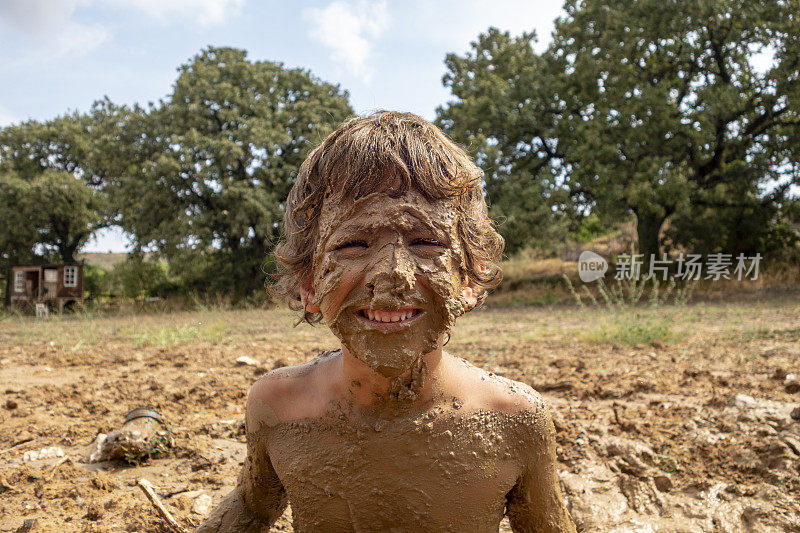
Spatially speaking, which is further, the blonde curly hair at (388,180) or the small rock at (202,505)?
the small rock at (202,505)

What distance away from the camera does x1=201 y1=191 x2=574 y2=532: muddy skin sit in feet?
4.72

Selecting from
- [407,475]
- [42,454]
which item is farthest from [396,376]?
[42,454]

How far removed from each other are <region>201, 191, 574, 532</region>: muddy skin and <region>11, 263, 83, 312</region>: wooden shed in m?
18.7

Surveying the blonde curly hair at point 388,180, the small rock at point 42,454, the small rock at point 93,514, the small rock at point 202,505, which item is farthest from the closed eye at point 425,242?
the small rock at point 42,454

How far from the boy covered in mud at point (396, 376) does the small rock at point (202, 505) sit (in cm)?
95

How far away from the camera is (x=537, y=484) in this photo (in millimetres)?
1714

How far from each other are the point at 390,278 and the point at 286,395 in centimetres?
67

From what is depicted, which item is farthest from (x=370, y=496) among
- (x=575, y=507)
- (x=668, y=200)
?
(x=668, y=200)

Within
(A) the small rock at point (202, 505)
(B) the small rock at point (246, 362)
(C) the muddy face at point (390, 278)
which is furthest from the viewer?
(B) the small rock at point (246, 362)

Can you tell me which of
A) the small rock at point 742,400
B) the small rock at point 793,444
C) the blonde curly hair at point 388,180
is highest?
the blonde curly hair at point 388,180

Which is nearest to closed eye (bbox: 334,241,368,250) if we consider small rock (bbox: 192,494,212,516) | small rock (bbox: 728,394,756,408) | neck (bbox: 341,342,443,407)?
neck (bbox: 341,342,443,407)

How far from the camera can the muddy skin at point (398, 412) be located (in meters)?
1.44

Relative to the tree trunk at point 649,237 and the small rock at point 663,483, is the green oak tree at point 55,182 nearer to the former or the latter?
the tree trunk at point 649,237

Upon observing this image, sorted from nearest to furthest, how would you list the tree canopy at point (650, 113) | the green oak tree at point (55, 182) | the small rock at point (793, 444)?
the small rock at point (793, 444) < the tree canopy at point (650, 113) < the green oak tree at point (55, 182)
